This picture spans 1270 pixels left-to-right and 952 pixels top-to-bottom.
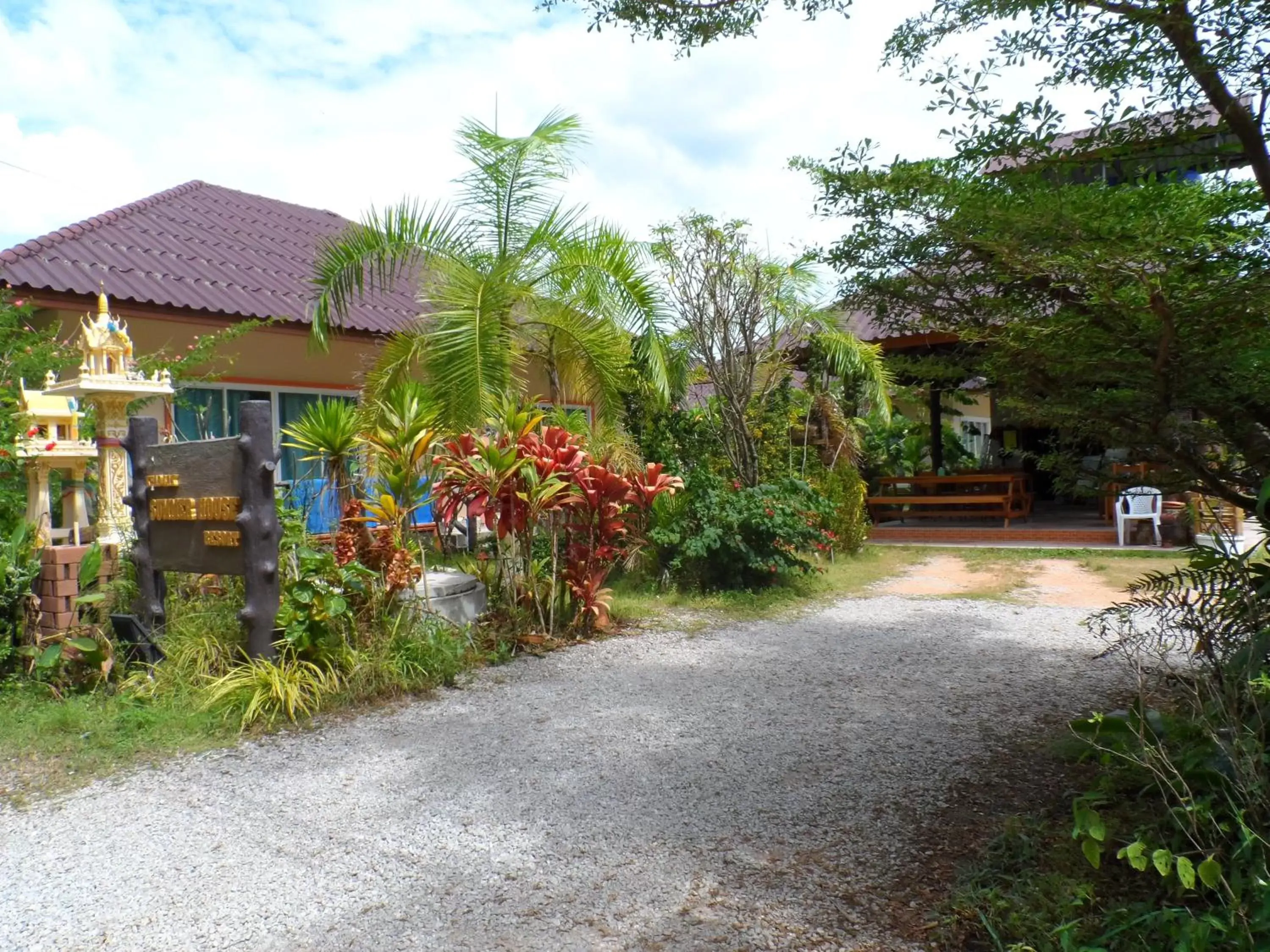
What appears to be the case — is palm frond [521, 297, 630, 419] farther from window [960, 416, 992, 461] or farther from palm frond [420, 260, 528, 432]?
window [960, 416, 992, 461]

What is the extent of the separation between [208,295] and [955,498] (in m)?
10.5

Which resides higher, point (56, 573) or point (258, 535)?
point (258, 535)

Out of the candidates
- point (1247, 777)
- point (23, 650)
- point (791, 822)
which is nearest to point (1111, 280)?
point (1247, 777)

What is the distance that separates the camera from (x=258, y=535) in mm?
5375

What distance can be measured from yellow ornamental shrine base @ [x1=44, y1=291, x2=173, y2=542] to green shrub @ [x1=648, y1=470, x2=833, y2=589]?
4.37 metres

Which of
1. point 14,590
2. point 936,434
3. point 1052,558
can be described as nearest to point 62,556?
point 14,590

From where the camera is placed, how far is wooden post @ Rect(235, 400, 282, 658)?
17.6 ft

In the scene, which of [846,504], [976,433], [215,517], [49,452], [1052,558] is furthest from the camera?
[976,433]

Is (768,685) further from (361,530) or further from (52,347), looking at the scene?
(52,347)

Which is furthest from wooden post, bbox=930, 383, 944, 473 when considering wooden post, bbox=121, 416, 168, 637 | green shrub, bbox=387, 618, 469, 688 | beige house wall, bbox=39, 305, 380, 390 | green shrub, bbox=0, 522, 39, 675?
green shrub, bbox=0, 522, 39, 675

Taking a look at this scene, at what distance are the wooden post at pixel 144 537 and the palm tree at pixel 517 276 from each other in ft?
8.95

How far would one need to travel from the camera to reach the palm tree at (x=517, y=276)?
8.89 metres

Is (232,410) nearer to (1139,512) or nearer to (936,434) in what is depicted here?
(936,434)

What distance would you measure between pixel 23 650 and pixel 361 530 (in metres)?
2.04
